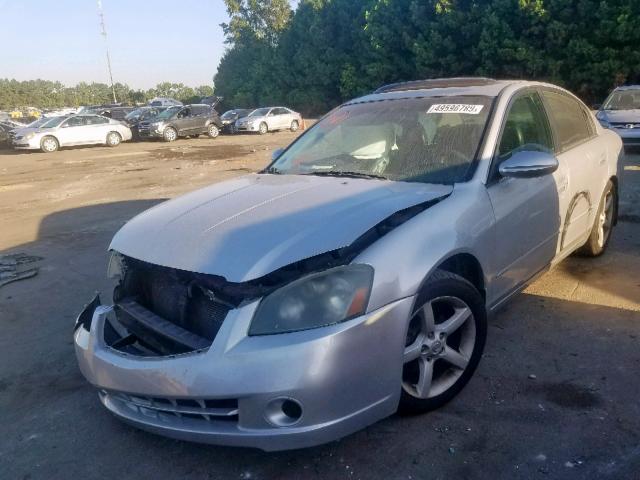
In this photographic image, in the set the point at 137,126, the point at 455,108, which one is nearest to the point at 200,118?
the point at 137,126

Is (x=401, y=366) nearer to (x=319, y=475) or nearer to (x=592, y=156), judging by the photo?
(x=319, y=475)

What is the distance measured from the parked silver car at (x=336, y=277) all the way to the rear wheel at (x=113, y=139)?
22.1m

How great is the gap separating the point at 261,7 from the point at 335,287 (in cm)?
6028

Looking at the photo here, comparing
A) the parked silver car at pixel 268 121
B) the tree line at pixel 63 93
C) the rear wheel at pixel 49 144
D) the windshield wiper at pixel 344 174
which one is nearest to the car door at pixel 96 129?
the rear wheel at pixel 49 144

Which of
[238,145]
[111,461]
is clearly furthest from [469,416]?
[238,145]

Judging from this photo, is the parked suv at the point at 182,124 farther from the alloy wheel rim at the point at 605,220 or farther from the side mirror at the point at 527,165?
the side mirror at the point at 527,165

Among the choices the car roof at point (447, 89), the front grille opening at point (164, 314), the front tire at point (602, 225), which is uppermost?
the car roof at point (447, 89)

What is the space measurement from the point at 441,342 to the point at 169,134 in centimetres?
2490

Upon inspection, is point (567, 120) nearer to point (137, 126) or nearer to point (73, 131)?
point (73, 131)

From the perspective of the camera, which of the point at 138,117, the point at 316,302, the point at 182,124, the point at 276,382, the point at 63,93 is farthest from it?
the point at 63,93

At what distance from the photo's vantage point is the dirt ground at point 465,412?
8.11 ft

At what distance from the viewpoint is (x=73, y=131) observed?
22594mm

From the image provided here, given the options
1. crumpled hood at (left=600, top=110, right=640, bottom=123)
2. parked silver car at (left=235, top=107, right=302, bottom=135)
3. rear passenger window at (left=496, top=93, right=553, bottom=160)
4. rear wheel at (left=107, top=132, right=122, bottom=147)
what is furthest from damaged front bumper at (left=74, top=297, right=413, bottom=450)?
parked silver car at (left=235, top=107, right=302, bottom=135)

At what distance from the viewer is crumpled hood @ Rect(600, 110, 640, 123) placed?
11523 mm
